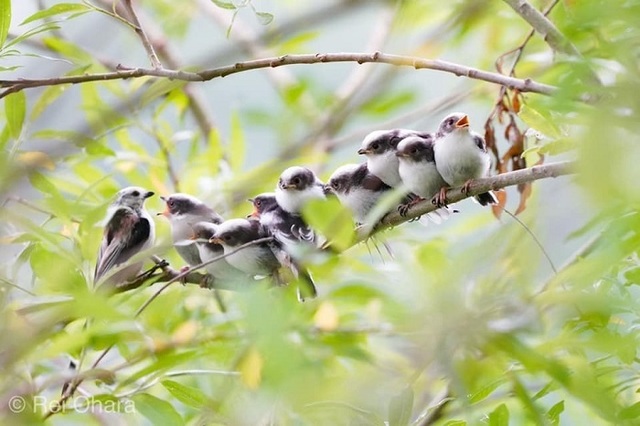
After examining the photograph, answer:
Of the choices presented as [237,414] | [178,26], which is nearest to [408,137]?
[237,414]

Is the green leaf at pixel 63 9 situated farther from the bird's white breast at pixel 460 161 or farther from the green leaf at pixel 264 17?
the bird's white breast at pixel 460 161

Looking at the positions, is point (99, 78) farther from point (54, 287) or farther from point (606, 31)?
point (606, 31)

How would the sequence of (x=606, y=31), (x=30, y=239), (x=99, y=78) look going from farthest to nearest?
1. (x=606, y=31)
2. (x=30, y=239)
3. (x=99, y=78)

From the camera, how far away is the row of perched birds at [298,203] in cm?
120

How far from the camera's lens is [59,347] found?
2.46 feet

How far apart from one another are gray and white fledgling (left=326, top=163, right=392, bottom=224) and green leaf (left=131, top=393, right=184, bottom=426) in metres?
0.44

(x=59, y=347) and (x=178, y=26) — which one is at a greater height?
(x=178, y=26)

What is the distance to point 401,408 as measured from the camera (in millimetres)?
835

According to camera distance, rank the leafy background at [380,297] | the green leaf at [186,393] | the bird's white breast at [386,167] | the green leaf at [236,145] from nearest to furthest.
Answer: the leafy background at [380,297] → the green leaf at [186,393] → the bird's white breast at [386,167] → the green leaf at [236,145]

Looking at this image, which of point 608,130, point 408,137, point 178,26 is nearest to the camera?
point 608,130

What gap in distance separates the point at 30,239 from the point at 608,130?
2.93 feet

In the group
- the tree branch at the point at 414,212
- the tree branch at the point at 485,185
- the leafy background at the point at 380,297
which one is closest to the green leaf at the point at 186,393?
the leafy background at the point at 380,297

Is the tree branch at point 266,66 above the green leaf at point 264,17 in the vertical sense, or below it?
below

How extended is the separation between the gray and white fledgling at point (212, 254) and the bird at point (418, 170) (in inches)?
10.0
